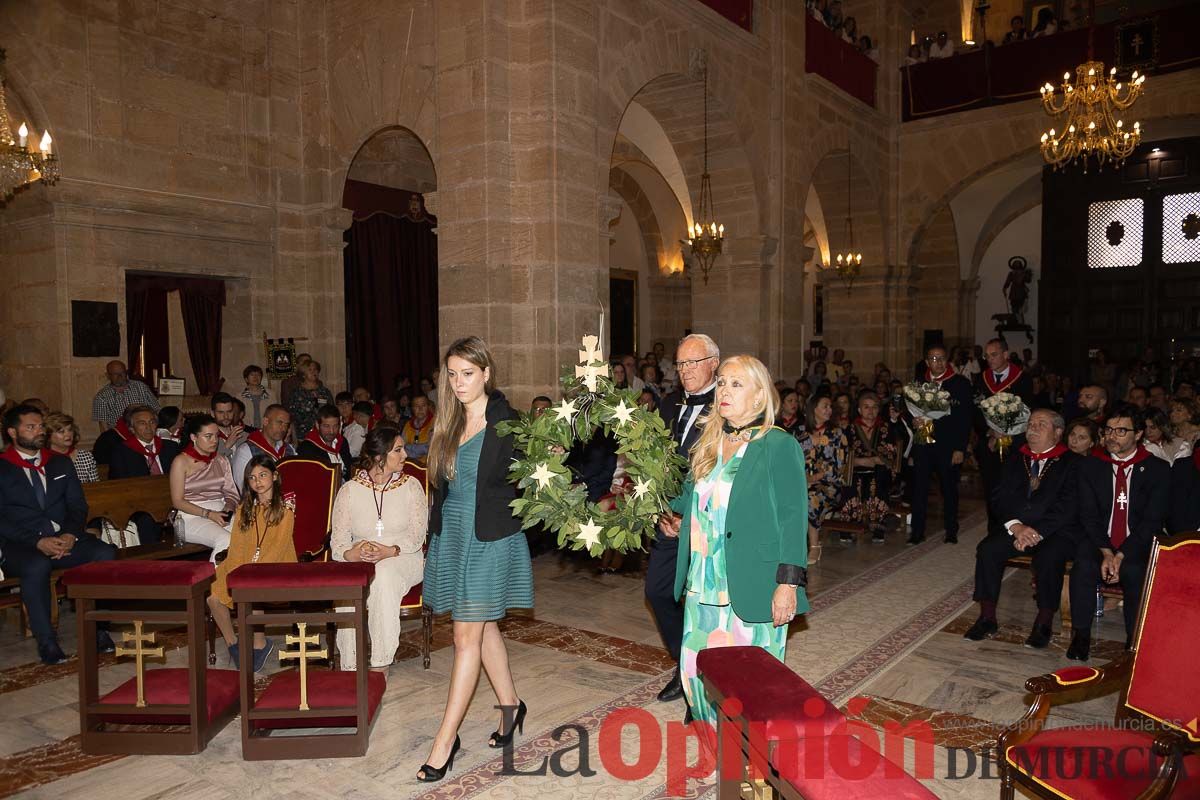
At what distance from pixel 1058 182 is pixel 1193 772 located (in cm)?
1649

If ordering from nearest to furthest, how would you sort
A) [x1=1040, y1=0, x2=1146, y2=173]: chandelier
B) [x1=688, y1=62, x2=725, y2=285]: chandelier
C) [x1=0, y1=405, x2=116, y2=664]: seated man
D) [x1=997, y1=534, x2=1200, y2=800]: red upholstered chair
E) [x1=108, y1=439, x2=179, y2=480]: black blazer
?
[x1=997, y1=534, x2=1200, y2=800]: red upholstered chair
[x1=0, y1=405, x2=116, y2=664]: seated man
[x1=108, y1=439, x2=179, y2=480]: black blazer
[x1=1040, y1=0, x2=1146, y2=173]: chandelier
[x1=688, y1=62, x2=725, y2=285]: chandelier

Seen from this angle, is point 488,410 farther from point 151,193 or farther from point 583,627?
point 151,193

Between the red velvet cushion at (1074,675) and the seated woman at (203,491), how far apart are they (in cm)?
475

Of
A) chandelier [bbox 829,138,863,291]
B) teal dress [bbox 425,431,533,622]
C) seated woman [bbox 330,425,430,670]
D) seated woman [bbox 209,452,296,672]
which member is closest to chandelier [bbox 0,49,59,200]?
seated woman [bbox 209,452,296,672]

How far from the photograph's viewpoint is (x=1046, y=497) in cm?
506

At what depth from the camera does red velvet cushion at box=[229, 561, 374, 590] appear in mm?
3342

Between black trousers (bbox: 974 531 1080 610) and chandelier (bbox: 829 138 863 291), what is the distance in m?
10.3

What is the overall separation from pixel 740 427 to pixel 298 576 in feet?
6.38

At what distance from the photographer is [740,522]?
2.88 m

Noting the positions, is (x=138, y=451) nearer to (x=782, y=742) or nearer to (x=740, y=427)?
(x=740, y=427)

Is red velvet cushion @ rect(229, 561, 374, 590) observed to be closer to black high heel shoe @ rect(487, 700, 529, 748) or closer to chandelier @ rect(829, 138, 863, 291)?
black high heel shoe @ rect(487, 700, 529, 748)

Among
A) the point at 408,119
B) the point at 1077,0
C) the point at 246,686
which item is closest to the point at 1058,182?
the point at 1077,0

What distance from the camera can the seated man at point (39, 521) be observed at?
4.72 m

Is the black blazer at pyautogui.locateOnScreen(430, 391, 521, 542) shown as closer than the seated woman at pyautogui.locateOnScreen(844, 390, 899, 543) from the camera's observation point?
Yes
